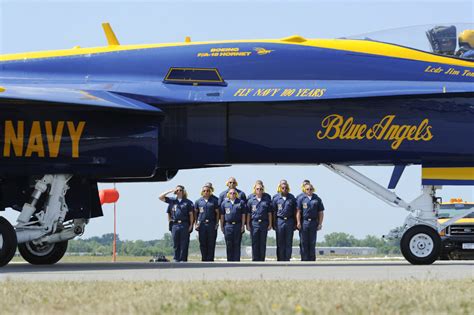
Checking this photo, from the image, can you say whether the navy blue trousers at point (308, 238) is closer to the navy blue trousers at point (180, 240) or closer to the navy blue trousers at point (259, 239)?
the navy blue trousers at point (259, 239)

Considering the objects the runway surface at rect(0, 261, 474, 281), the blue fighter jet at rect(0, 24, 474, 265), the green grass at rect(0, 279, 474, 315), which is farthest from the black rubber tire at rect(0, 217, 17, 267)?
the green grass at rect(0, 279, 474, 315)

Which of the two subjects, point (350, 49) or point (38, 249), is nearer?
point (350, 49)

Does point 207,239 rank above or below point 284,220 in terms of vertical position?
below

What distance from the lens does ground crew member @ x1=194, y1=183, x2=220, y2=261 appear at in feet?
65.7

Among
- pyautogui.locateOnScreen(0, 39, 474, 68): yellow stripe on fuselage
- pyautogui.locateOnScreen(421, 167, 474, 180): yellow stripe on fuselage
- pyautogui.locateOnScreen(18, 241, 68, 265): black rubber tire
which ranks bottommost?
pyautogui.locateOnScreen(18, 241, 68, 265): black rubber tire

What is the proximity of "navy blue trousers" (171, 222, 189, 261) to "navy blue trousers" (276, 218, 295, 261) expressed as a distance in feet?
6.37

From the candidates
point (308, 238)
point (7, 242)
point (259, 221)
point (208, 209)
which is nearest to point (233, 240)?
point (259, 221)

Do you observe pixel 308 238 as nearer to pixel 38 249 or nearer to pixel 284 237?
pixel 284 237

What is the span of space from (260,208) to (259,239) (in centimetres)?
65

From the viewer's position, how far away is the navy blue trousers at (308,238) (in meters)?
19.7

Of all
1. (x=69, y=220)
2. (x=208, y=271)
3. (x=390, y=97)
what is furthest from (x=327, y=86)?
(x=69, y=220)

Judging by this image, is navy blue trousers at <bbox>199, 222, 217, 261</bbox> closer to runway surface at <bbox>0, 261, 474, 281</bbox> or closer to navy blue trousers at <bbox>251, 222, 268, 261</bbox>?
navy blue trousers at <bbox>251, 222, 268, 261</bbox>

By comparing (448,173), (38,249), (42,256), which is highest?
(448,173)

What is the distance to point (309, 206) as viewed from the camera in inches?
776
